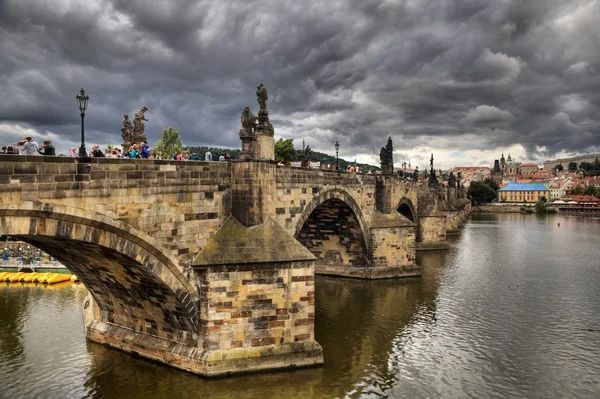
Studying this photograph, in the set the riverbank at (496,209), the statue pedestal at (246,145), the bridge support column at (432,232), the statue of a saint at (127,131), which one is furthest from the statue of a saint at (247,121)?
the riverbank at (496,209)

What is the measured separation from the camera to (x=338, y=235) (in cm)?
2827

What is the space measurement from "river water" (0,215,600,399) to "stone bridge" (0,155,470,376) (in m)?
0.90

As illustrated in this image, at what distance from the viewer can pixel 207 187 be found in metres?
14.4

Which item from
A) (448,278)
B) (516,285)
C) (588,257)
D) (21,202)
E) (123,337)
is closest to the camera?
(21,202)

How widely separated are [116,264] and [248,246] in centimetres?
383

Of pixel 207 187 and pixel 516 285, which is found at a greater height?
pixel 207 187

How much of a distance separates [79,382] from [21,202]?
271 inches

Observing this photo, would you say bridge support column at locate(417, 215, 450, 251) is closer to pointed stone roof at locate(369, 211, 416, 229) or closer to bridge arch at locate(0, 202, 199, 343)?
pointed stone roof at locate(369, 211, 416, 229)

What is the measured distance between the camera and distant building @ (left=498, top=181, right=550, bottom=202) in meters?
135

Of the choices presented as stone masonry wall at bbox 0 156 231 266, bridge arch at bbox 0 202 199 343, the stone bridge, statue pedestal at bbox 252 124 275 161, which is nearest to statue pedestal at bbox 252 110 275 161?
statue pedestal at bbox 252 124 275 161

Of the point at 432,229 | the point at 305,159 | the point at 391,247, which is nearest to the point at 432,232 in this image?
the point at 432,229

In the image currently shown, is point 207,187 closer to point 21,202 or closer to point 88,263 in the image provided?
point 88,263

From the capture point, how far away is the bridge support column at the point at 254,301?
13562 millimetres

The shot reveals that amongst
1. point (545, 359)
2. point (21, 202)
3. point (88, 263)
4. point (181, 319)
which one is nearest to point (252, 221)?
point (181, 319)
